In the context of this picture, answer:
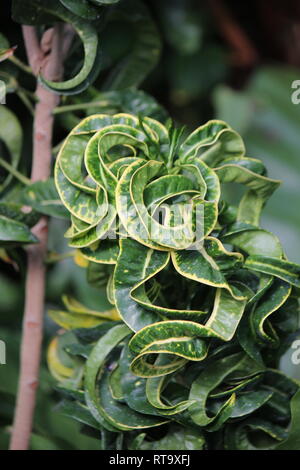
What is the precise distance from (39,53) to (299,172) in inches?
22.8

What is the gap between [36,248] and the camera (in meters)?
0.55

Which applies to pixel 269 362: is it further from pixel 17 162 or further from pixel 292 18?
pixel 292 18

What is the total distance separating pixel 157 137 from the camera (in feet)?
1.53

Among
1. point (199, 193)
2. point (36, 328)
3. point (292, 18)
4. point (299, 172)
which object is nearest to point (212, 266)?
point (199, 193)

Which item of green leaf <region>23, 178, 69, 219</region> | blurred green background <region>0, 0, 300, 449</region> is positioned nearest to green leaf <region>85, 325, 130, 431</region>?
green leaf <region>23, 178, 69, 219</region>

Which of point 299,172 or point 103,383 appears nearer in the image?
point 103,383

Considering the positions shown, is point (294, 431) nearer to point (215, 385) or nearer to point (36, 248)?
→ point (215, 385)

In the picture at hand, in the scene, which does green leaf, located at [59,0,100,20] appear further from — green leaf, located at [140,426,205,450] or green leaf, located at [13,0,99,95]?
green leaf, located at [140,426,205,450]

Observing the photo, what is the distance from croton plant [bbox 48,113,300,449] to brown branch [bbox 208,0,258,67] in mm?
724

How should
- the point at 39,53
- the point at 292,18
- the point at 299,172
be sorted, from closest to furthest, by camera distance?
1. the point at 39,53
2. the point at 299,172
3. the point at 292,18

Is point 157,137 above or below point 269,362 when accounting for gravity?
above

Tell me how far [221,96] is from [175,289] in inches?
24.9

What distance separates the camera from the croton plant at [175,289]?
42 centimetres

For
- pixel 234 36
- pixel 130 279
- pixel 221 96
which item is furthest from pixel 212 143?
pixel 234 36
